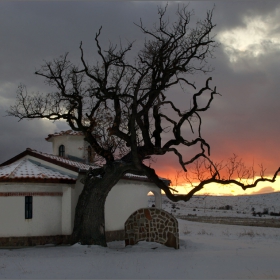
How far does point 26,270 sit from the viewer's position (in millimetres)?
13617

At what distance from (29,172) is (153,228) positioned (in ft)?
21.4

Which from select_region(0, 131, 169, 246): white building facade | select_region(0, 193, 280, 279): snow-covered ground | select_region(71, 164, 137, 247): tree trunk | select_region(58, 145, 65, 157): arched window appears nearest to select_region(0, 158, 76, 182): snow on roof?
select_region(0, 131, 169, 246): white building facade

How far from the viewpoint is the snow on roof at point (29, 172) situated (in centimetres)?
1945

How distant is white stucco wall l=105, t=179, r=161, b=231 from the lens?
22.8 meters

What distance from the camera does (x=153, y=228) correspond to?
19203mm

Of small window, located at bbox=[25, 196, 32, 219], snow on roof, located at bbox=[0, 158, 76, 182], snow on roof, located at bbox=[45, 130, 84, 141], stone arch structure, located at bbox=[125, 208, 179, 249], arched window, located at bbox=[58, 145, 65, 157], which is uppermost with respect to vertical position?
snow on roof, located at bbox=[45, 130, 84, 141]

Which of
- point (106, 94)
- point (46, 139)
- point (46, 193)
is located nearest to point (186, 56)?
point (106, 94)

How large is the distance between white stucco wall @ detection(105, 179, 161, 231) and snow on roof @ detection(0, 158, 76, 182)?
3.29 m

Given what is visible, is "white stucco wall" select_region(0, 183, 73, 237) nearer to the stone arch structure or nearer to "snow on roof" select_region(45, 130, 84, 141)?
the stone arch structure

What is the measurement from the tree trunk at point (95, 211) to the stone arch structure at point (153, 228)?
137 centimetres

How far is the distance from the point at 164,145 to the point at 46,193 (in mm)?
6174

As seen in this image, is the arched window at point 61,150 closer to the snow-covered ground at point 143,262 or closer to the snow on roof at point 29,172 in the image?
the snow on roof at point 29,172

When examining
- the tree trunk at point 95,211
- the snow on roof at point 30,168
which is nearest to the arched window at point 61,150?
the snow on roof at point 30,168

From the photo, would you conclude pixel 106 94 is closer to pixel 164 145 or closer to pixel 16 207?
pixel 164 145
